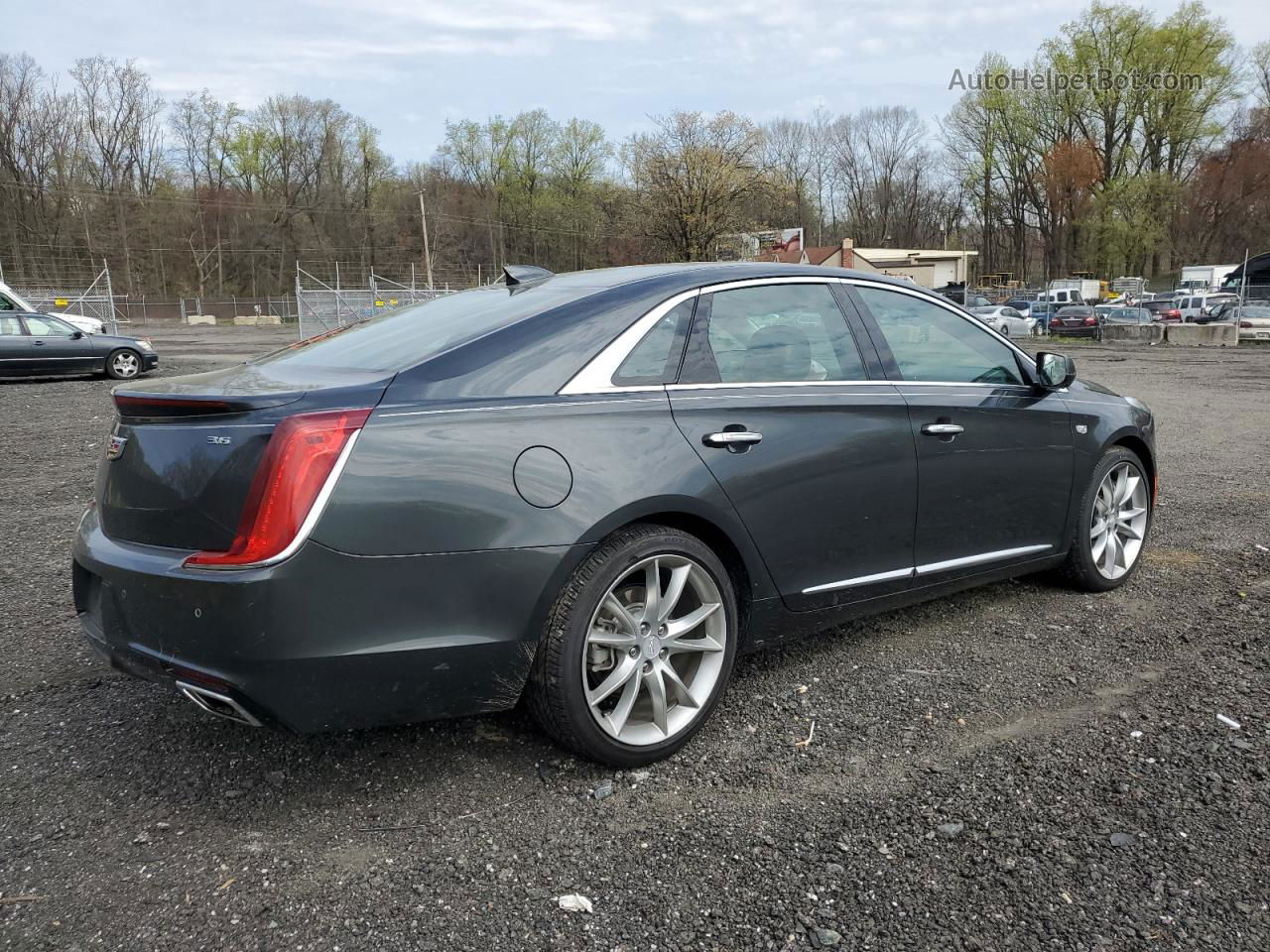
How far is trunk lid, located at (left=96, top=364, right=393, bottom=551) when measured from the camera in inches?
94.6

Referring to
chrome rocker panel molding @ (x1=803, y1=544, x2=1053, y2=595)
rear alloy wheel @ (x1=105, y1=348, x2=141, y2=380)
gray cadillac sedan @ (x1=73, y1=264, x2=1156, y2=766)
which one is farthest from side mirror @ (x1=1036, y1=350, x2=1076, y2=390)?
rear alloy wheel @ (x1=105, y1=348, x2=141, y2=380)

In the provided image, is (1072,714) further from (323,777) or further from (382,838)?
(323,777)

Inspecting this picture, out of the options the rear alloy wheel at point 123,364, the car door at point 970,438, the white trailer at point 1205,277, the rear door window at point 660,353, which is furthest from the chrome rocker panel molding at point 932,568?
the white trailer at point 1205,277

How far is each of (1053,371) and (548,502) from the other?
8.63 feet

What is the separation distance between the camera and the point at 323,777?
2.85m

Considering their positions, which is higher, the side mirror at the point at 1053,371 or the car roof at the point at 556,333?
the car roof at the point at 556,333

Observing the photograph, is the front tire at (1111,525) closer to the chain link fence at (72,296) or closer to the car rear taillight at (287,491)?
the car rear taillight at (287,491)

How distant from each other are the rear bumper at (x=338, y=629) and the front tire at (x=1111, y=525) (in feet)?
9.22

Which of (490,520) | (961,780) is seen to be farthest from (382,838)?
(961,780)

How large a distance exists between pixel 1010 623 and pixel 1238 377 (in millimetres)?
15886

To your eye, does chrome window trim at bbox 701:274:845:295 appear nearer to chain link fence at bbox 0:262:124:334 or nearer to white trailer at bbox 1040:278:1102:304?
chain link fence at bbox 0:262:124:334

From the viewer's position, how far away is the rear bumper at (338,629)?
7.68ft

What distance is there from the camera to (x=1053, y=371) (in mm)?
4105

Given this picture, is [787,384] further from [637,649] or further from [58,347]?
[58,347]
